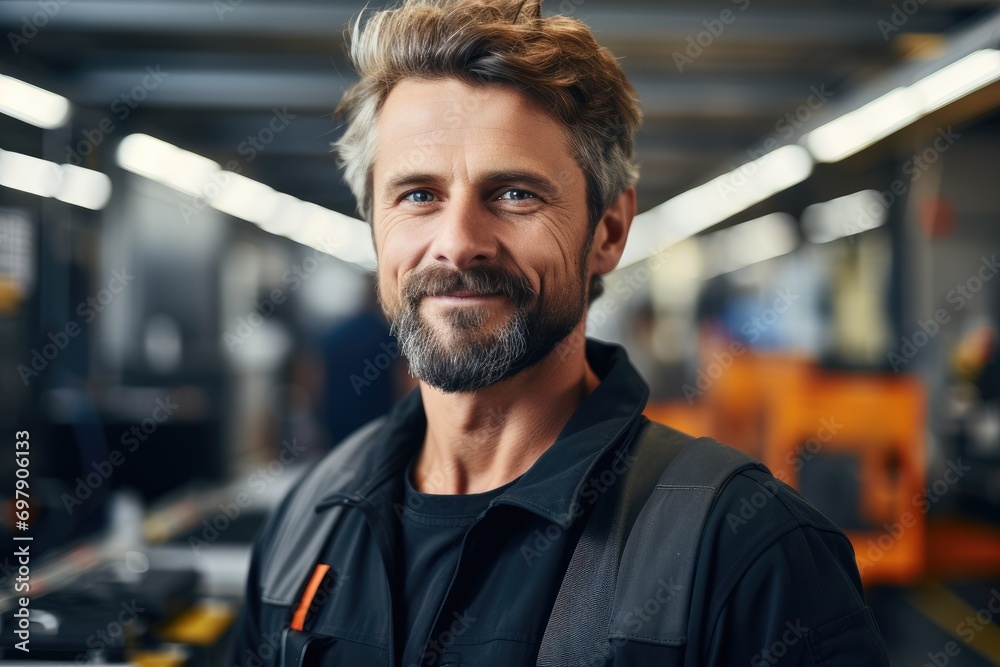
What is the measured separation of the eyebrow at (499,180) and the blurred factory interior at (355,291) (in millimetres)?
763

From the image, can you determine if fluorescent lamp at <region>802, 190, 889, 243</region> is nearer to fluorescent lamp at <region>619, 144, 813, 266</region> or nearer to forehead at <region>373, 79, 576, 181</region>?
fluorescent lamp at <region>619, 144, 813, 266</region>

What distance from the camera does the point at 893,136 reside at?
7305 mm

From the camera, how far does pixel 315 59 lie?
6.25 metres

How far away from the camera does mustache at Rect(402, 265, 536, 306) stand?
4.20 ft

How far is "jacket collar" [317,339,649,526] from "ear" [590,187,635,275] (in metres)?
0.16

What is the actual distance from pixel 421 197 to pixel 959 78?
4871mm

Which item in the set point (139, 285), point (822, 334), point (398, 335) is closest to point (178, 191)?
point (139, 285)

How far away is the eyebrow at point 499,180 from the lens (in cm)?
130

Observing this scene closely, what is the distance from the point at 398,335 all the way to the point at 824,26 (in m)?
4.61

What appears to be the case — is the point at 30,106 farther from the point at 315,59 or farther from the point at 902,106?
the point at 902,106

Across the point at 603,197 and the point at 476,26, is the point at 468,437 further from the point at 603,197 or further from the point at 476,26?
the point at 476,26

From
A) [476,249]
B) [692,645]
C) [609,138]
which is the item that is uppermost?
[609,138]

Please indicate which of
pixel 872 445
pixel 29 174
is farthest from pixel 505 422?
pixel 872 445

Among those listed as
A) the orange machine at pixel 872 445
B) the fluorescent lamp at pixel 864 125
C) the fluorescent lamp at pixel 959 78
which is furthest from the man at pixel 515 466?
the fluorescent lamp at pixel 864 125
